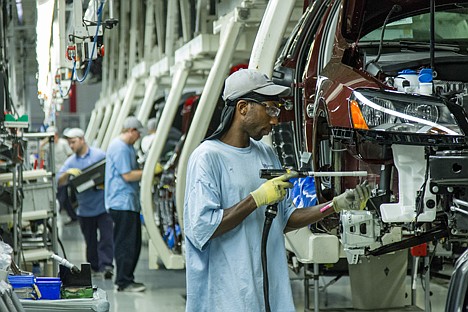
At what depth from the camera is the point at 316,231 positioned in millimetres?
6953

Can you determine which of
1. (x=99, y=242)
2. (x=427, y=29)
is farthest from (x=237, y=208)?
(x=99, y=242)

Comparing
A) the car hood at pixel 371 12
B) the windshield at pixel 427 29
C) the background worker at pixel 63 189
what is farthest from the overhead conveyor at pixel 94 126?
the car hood at pixel 371 12

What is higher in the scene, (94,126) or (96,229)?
(96,229)

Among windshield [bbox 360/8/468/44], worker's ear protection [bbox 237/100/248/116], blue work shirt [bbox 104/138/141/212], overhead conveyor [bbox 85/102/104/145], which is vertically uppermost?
windshield [bbox 360/8/468/44]

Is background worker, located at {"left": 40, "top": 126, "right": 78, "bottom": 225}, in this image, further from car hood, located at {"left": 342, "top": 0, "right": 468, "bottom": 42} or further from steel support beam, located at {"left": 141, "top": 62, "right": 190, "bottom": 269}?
car hood, located at {"left": 342, "top": 0, "right": 468, "bottom": 42}

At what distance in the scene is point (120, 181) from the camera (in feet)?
37.1

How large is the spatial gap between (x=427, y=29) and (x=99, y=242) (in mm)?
6985

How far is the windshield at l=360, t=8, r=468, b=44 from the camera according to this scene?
642 cm

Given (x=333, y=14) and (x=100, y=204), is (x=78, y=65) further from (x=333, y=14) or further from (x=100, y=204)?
(x=333, y=14)

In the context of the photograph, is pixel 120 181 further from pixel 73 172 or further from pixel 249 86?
pixel 249 86

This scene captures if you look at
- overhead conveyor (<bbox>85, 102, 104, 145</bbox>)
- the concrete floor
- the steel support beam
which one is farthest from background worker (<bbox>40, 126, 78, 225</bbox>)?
the steel support beam

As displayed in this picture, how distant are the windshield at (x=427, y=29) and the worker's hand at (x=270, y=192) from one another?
1985 mm

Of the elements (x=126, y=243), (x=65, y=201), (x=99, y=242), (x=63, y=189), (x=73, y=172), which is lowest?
(x=65, y=201)

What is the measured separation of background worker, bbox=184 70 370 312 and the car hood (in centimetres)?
168
